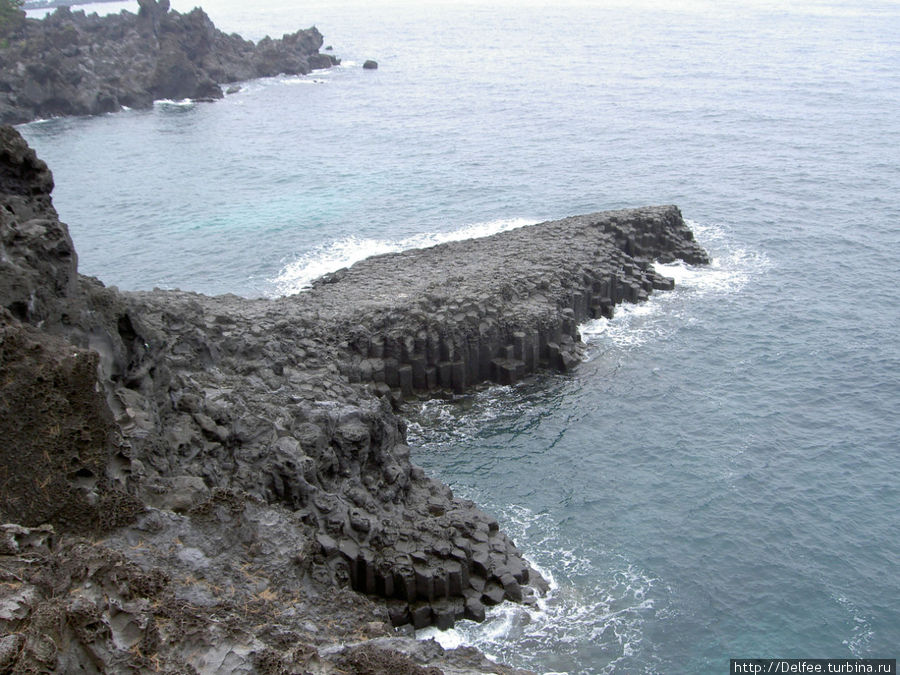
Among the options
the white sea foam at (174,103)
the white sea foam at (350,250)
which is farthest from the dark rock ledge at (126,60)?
the white sea foam at (350,250)

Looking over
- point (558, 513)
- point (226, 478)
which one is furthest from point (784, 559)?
point (226, 478)

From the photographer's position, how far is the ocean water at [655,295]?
40688 mm

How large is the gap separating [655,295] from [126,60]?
132 metres

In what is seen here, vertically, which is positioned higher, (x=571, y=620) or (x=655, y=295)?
(x=655, y=295)

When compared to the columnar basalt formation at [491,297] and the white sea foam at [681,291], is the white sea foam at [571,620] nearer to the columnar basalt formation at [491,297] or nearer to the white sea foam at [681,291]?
the columnar basalt formation at [491,297]

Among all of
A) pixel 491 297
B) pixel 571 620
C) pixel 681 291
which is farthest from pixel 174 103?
pixel 571 620

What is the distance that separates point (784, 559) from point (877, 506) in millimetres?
6968

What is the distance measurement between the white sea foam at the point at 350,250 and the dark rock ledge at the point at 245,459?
Result: 22.9 ft

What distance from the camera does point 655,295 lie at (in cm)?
7081

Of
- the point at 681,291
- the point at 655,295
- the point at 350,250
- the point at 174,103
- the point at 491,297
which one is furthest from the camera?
the point at 174,103

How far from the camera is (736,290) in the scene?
71.4 m

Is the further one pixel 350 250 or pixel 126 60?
pixel 126 60

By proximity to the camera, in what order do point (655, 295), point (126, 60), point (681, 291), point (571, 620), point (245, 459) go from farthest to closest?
point (126, 60)
point (681, 291)
point (655, 295)
point (245, 459)
point (571, 620)

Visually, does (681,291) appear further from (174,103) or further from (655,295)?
(174,103)
